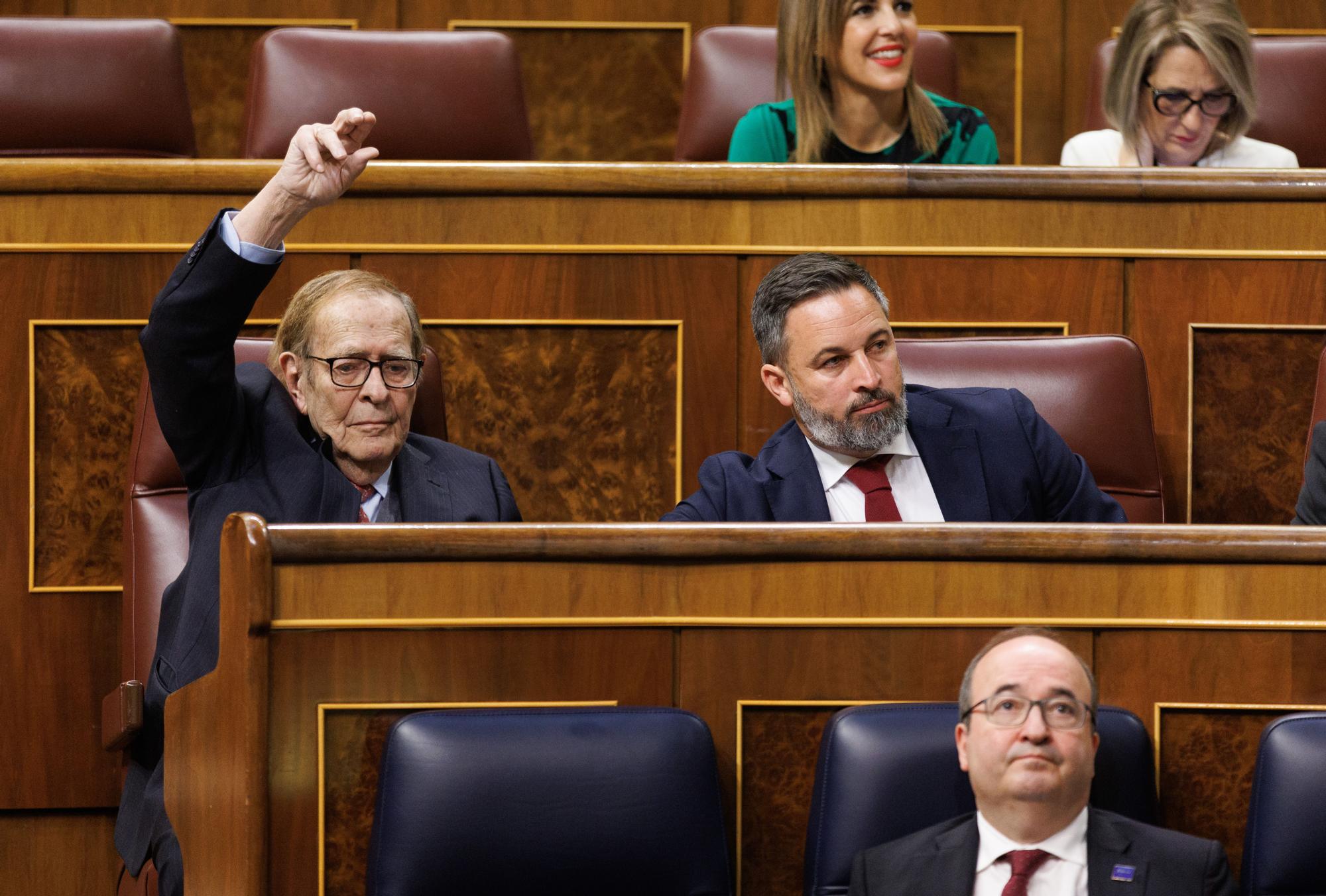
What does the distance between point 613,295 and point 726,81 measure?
1.24ft

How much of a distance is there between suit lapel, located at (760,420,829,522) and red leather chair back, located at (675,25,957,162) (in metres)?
0.47

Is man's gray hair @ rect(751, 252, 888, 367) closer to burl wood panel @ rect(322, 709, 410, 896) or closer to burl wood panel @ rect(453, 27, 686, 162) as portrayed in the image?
burl wood panel @ rect(322, 709, 410, 896)

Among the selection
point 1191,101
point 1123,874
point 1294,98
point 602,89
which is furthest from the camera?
point 602,89

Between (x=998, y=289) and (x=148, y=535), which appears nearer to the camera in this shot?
(x=148, y=535)

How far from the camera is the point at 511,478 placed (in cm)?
104

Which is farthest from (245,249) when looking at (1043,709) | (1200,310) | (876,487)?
(1200,310)

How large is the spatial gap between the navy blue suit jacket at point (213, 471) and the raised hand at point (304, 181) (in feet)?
0.07

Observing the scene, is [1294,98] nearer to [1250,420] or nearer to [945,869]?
[1250,420]

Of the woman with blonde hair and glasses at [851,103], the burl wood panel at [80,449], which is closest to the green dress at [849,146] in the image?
the woman with blonde hair and glasses at [851,103]

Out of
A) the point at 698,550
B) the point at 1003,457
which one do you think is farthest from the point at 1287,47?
the point at 698,550

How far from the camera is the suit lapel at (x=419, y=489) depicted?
0.91 meters

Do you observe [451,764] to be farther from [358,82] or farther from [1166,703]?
[358,82]

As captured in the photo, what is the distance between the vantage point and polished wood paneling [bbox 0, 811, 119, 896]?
1.00 meters

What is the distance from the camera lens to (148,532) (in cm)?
92
